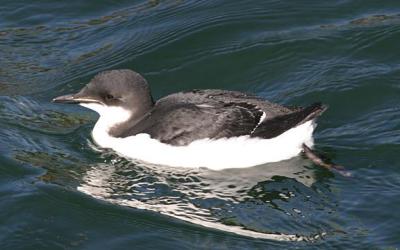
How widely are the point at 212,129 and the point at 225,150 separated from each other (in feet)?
0.80

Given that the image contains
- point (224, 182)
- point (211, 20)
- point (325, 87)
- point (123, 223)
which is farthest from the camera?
point (211, 20)

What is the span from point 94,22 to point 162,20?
3.22 feet

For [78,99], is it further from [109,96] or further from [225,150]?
[225,150]

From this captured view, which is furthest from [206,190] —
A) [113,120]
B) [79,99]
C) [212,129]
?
[79,99]

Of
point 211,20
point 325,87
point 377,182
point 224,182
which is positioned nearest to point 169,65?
point 211,20

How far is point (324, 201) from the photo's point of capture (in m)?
9.22

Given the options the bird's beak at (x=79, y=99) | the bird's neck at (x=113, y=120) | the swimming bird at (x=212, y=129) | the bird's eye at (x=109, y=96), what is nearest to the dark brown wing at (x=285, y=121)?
the swimming bird at (x=212, y=129)

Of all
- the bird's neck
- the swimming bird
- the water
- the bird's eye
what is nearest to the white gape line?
the swimming bird

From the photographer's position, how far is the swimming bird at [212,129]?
385 inches

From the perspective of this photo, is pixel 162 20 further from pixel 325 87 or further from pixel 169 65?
pixel 325 87

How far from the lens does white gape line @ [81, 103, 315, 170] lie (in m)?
9.81

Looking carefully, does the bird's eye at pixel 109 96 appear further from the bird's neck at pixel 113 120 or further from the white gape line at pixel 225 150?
the white gape line at pixel 225 150

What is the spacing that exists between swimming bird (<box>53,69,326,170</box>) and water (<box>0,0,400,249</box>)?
15 cm

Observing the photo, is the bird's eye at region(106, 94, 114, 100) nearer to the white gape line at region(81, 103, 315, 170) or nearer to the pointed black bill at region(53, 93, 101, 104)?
the pointed black bill at region(53, 93, 101, 104)
